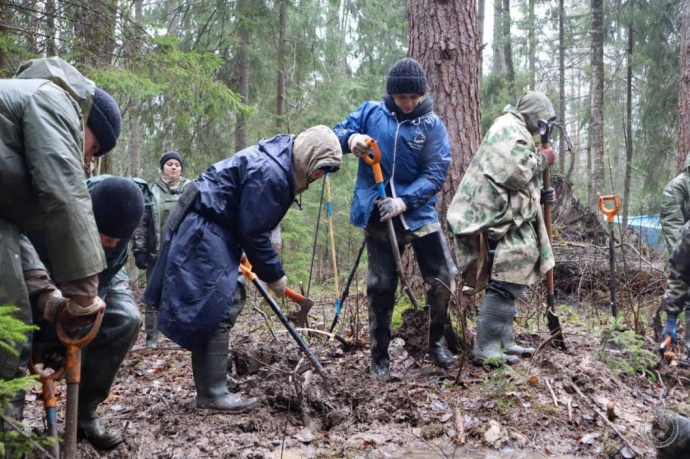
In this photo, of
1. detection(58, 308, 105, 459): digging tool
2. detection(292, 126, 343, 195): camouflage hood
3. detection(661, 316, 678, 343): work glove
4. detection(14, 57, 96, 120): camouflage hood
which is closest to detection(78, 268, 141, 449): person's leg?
detection(58, 308, 105, 459): digging tool

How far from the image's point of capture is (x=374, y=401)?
4.30 m

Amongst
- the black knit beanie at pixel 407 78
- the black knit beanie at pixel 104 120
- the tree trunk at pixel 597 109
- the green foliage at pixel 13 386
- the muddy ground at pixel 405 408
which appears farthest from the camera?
the tree trunk at pixel 597 109

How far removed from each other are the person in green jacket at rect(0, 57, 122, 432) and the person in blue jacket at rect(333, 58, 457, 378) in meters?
2.59

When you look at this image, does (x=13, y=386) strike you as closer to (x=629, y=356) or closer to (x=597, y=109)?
(x=629, y=356)

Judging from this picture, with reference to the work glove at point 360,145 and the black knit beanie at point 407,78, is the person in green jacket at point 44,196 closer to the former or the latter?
the work glove at point 360,145

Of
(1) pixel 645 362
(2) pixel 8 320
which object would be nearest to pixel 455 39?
(1) pixel 645 362

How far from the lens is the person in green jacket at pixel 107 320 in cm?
323

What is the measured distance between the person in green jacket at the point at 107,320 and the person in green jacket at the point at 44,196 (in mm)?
457

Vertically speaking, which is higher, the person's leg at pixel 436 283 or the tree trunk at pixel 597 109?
the tree trunk at pixel 597 109

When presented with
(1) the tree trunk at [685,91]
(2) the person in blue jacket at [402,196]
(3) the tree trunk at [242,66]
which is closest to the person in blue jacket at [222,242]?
(2) the person in blue jacket at [402,196]

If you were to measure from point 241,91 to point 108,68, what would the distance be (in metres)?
5.24

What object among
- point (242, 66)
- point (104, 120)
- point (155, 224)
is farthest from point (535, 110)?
point (242, 66)

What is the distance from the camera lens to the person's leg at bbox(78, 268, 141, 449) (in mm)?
3488

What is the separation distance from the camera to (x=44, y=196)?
8.30 feet
